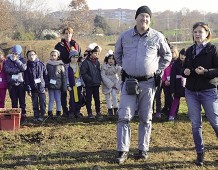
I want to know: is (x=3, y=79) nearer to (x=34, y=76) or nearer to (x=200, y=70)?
(x=34, y=76)

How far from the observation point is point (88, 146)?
597cm

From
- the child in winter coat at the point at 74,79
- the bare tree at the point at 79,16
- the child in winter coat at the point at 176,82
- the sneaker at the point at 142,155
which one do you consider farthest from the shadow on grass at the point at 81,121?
the bare tree at the point at 79,16

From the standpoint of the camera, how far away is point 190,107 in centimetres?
500

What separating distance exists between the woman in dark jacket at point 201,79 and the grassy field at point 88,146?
2.06 ft

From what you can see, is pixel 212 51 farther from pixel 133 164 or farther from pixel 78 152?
pixel 78 152

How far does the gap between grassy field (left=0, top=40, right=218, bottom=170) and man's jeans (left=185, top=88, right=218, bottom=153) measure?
422 mm

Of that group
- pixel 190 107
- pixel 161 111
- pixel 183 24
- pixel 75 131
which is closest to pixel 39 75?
pixel 75 131

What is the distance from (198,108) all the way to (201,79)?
425 mm

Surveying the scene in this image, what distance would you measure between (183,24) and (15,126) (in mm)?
45170

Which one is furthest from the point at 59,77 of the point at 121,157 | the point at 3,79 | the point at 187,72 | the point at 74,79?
the point at 187,72

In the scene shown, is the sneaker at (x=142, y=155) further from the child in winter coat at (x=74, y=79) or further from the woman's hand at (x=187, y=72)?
the child in winter coat at (x=74, y=79)

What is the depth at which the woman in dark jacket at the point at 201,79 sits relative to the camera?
4.87m

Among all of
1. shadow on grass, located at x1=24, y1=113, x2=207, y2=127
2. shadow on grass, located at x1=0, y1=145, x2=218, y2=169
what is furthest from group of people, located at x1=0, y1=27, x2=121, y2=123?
shadow on grass, located at x1=0, y1=145, x2=218, y2=169

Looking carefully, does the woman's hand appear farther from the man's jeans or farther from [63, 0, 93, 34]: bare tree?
[63, 0, 93, 34]: bare tree
